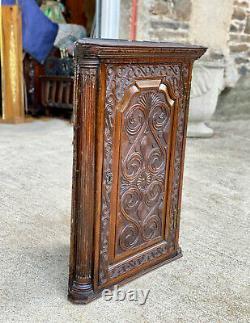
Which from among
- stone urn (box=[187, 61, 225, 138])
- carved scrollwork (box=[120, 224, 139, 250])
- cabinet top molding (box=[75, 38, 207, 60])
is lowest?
carved scrollwork (box=[120, 224, 139, 250])

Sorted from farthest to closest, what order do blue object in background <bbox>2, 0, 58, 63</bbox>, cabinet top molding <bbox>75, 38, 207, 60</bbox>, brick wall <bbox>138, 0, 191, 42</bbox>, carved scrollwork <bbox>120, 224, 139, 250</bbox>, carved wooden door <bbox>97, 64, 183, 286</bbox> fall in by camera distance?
1. blue object in background <bbox>2, 0, 58, 63</bbox>
2. brick wall <bbox>138, 0, 191, 42</bbox>
3. carved scrollwork <bbox>120, 224, 139, 250</bbox>
4. carved wooden door <bbox>97, 64, 183, 286</bbox>
5. cabinet top molding <bbox>75, 38, 207, 60</bbox>

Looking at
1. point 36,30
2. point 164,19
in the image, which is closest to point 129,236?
point 164,19

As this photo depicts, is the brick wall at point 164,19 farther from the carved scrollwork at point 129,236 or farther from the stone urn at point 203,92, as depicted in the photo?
the carved scrollwork at point 129,236

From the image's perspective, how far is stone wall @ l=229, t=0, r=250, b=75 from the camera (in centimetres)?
435

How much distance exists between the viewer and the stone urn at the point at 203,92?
380 centimetres

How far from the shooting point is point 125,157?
1.45 m

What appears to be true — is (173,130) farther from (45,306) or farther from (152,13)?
(152,13)

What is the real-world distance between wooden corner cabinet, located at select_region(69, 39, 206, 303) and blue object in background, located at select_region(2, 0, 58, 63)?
314 cm

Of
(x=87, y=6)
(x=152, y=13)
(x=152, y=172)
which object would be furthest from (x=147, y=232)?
(x=87, y=6)

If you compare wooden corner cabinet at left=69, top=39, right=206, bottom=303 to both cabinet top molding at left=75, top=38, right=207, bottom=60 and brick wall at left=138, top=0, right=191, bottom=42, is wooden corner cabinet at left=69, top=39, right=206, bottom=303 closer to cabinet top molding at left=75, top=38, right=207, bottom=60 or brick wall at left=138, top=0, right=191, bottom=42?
cabinet top molding at left=75, top=38, right=207, bottom=60

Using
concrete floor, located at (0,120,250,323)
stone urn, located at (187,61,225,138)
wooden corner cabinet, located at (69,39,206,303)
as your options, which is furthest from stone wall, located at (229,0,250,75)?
wooden corner cabinet, located at (69,39,206,303)

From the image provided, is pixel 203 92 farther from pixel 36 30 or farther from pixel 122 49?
pixel 122 49

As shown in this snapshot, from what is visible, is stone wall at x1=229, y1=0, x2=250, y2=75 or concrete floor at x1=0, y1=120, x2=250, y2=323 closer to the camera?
concrete floor at x1=0, y1=120, x2=250, y2=323

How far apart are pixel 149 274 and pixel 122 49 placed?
2.73ft
